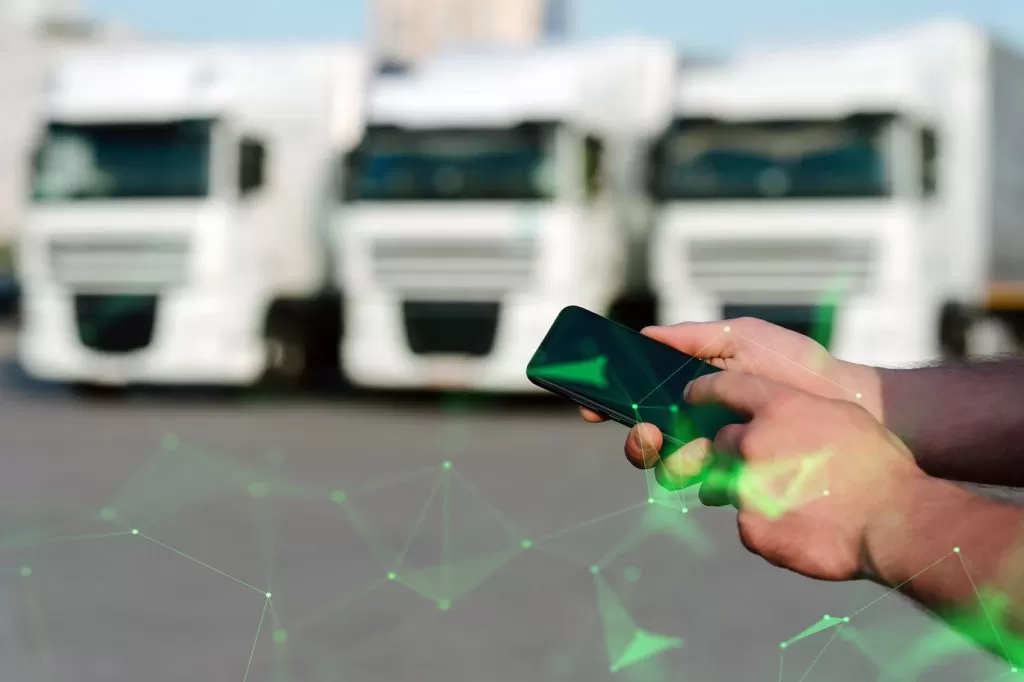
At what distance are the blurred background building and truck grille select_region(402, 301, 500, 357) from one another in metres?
103

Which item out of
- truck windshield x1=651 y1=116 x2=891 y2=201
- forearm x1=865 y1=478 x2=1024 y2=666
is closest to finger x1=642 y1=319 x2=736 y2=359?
forearm x1=865 y1=478 x2=1024 y2=666

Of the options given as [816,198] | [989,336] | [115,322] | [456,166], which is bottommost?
[989,336]

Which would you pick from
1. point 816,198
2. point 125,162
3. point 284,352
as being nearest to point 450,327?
point 284,352

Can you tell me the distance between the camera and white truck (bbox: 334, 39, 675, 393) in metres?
10.3

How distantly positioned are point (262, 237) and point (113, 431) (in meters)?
2.62

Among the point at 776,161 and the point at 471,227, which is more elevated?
the point at 776,161

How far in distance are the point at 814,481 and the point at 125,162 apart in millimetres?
10623

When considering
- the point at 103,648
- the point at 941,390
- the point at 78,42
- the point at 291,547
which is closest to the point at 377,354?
the point at 291,547

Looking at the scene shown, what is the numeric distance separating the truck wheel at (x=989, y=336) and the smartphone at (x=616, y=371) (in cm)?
1086

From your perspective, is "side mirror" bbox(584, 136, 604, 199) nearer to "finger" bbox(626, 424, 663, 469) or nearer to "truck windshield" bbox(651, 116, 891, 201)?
"truck windshield" bbox(651, 116, 891, 201)

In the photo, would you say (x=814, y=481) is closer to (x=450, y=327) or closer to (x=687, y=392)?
(x=687, y=392)

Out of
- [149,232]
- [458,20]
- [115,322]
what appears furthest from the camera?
[458,20]

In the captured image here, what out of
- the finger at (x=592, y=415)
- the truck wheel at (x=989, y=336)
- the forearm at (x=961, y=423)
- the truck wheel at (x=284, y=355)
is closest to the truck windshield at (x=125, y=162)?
the truck wheel at (x=284, y=355)

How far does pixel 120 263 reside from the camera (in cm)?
1094
